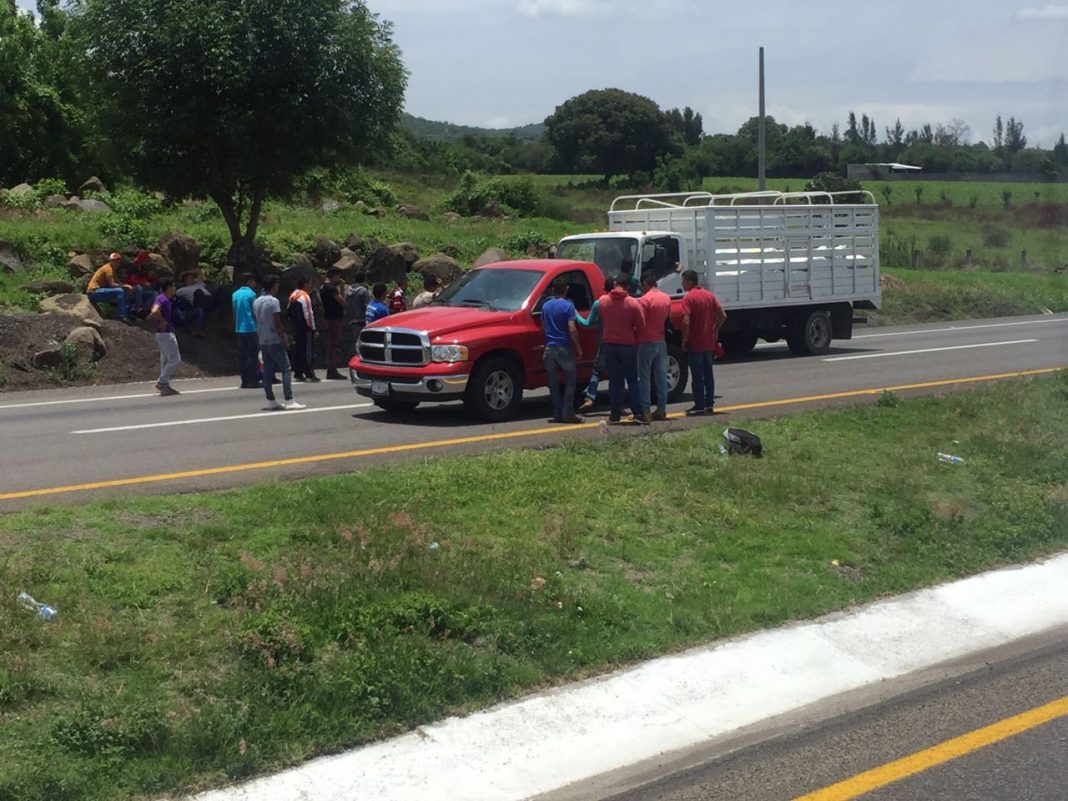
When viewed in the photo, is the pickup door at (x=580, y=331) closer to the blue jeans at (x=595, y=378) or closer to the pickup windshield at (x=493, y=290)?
the pickup windshield at (x=493, y=290)

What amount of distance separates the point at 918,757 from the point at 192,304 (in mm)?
19715

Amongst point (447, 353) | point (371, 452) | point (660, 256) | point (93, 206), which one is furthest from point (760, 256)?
point (93, 206)

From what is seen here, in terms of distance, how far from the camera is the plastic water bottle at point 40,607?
702 centimetres

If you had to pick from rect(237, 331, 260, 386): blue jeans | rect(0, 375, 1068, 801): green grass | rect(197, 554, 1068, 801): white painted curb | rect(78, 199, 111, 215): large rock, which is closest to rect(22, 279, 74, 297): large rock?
rect(237, 331, 260, 386): blue jeans

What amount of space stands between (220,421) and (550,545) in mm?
7476

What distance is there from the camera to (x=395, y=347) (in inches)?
603

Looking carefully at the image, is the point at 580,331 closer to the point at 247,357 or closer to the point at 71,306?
the point at 247,357

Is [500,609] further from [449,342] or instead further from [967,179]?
[967,179]

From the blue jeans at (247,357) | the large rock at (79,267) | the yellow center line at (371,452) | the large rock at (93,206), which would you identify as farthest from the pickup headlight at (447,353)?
the large rock at (93,206)

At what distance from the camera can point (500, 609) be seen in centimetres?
775

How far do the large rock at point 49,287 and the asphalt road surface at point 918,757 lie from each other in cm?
2027

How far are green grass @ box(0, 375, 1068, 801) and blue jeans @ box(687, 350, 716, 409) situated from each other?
2.65 metres

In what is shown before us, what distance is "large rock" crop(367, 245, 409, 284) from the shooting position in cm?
2823

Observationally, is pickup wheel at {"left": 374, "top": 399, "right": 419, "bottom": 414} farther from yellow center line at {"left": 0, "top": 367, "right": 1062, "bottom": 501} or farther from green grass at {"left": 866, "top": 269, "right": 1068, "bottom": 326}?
green grass at {"left": 866, "top": 269, "right": 1068, "bottom": 326}
